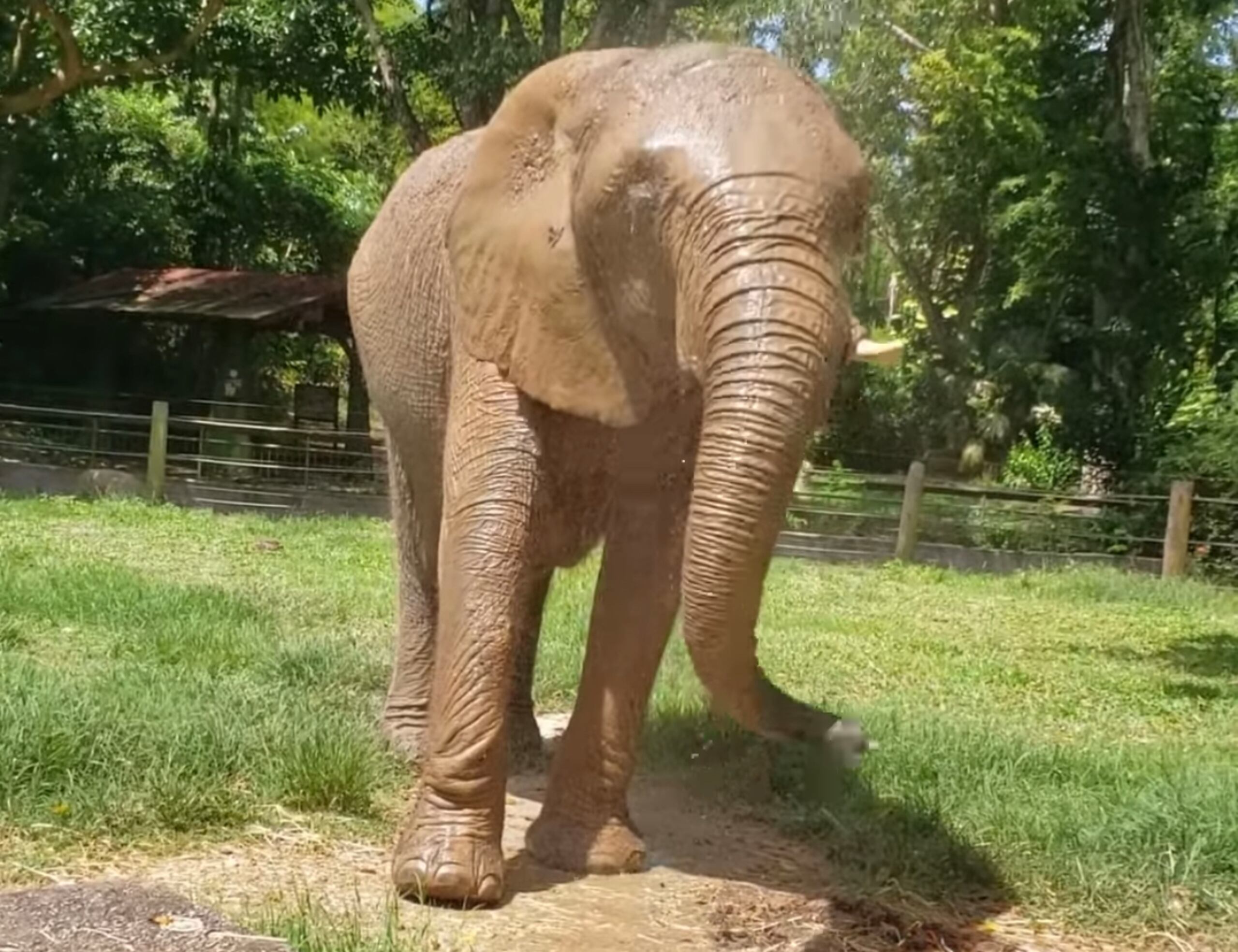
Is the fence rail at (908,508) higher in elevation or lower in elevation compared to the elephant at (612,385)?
lower

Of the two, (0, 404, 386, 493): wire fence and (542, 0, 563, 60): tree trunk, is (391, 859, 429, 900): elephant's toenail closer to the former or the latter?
(542, 0, 563, 60): tree trunk

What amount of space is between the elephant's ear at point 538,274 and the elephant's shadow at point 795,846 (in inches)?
54.7

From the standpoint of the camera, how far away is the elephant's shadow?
15.3 ft

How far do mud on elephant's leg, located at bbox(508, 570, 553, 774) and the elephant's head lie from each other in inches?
56.7

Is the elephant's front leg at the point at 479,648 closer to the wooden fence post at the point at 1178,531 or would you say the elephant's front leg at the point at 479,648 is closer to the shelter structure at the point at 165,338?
the wooden fence post at the point at 1178,531

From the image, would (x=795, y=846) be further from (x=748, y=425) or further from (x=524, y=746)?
(x=748, y=425)

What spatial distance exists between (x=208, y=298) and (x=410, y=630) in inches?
566

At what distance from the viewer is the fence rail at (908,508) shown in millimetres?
16375

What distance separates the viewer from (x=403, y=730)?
241 inches

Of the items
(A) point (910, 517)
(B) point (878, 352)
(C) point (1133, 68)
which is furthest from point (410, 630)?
(C) point (1133, 68)

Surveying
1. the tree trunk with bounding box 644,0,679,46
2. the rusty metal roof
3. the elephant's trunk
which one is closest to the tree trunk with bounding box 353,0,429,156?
the tree trunk with bounding box 644,0,679,46

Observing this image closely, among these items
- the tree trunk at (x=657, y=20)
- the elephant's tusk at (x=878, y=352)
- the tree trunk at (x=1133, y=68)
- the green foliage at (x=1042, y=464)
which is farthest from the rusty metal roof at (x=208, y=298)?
the elephant's tusk at (x=878, y=352)

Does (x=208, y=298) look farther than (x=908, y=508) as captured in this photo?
Yes

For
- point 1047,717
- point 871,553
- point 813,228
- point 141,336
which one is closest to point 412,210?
point 813,228
